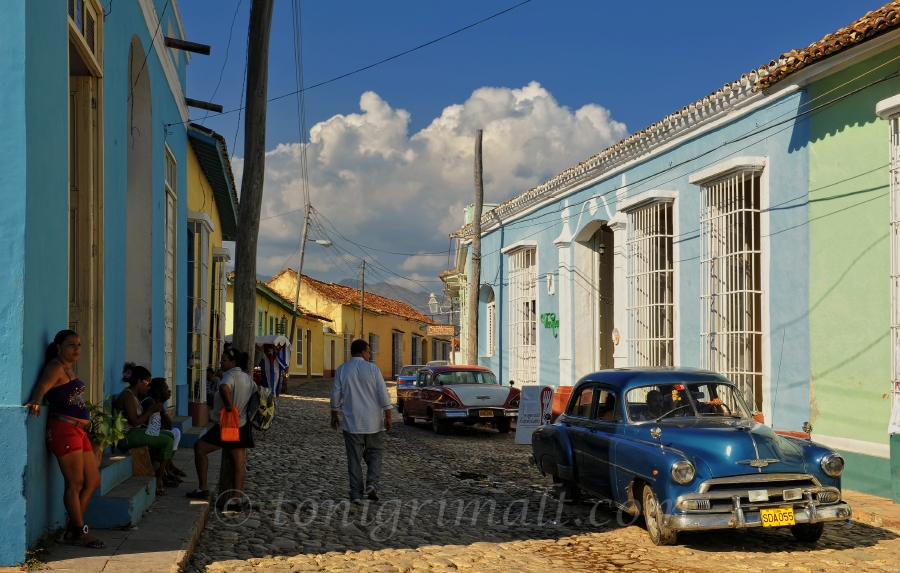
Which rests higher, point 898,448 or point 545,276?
point 545,276

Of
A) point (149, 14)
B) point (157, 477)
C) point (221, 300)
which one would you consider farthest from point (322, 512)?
point (221, 300)

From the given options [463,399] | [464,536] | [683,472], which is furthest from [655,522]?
[463,399]

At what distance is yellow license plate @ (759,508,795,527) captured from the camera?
630 cm

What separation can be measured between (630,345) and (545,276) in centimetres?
461

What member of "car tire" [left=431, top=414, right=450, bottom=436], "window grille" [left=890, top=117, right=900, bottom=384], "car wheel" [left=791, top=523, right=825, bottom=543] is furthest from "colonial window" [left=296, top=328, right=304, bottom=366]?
"car wheel" [left=791, top=523, right=825, bottom=543]

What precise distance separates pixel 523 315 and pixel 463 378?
386 cm

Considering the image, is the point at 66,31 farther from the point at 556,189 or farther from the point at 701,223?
the point at 556,189

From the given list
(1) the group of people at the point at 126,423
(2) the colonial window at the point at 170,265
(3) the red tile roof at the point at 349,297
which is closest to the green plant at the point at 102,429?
(1) the group of people at the point at 126,423

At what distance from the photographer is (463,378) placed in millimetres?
17219

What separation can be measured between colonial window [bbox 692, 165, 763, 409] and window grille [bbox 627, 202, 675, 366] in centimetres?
126

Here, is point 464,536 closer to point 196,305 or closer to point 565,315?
point 196,305

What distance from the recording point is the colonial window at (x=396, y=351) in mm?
55875

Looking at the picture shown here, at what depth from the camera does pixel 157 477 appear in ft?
26.6

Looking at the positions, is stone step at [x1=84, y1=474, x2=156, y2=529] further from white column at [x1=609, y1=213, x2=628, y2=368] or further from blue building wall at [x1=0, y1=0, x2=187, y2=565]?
white column at [x1=609, y1=213, x2=628, y2=368]
